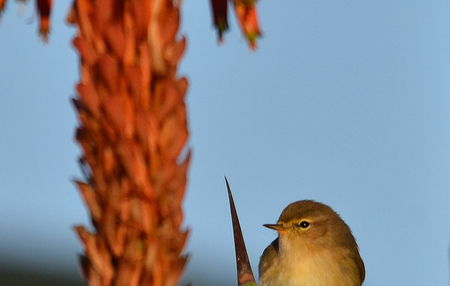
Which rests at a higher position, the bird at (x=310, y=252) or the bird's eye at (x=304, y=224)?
the bird's eye at (x=304, y=224)

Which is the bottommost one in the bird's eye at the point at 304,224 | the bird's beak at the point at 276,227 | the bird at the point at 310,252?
the bird at the point at 310,252

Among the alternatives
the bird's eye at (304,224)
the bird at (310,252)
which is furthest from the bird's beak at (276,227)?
the bird's eye at (304,224)

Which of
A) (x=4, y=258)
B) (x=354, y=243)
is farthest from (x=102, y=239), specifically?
(x=4, y=258)

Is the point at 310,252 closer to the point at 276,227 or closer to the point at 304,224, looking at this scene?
the point at 304,224

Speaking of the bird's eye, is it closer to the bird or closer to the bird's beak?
the bird

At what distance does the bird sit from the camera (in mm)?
7730

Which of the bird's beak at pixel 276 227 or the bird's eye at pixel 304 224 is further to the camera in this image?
the bird's eye at pixel 304 224

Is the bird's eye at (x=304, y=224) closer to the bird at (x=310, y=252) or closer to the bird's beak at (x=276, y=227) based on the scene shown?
the bird at (x=310, y=252)

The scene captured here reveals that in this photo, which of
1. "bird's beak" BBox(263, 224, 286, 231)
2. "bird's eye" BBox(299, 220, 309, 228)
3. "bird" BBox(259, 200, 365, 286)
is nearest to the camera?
"bird" BBox(259, 200, 365, 286)

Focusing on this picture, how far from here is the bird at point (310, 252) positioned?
304 inches

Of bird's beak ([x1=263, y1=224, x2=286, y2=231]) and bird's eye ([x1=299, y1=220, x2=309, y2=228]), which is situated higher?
bird's beak ([x1=263, y1=224, x2=286, y2=231])

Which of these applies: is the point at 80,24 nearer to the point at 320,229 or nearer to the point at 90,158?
the point at 90,158

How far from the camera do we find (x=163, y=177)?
7.86ft

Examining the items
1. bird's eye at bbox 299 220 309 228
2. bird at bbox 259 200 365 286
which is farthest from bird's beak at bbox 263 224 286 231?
bird's eye at bbox 299 220 309 228
